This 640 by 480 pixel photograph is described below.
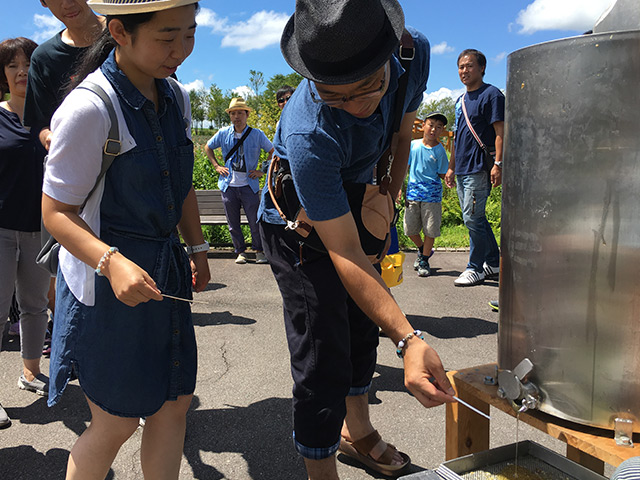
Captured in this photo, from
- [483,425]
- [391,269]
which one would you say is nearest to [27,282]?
[391,269]

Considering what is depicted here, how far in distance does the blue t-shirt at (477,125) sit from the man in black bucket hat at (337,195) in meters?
3.67

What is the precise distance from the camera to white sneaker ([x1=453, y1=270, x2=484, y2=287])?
20.8 feet

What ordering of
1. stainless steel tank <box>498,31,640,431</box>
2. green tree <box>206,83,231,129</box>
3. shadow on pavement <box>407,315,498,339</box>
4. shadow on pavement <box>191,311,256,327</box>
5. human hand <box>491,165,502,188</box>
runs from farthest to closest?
1. green tree <box>206,83,231,129</box>
2. human hand <box>491,165,502,188</box>
3. shadow on pavement <box>191,311,256,327</box>
4. shadow on pavement <box>407,315,498,339</box>
5. stainless steel tank <box>498,31,640,431</box>

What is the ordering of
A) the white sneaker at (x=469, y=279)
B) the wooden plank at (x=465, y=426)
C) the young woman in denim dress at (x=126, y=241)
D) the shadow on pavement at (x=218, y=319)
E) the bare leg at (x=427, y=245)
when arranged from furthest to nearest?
the bare leg at (x=427, y=245)
the white sneaker at (x=469, y=279)
the shadow on pavement at (x=218, y=319)
the wooden plank at (x=465, y=426)
the young woman in denim dress at (x=126, y=241)

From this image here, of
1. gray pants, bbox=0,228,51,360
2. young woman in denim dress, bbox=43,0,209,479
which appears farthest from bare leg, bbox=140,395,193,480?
gray pants, bbox=0,228,51,360

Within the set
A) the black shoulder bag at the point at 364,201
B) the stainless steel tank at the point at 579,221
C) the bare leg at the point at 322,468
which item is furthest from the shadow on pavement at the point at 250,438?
the stainless steel tank at the point at 579,221

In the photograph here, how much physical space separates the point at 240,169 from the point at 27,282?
417 centimetres

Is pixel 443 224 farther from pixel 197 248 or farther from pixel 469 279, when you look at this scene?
pixel 197 248

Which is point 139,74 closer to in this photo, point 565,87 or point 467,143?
point 565,87

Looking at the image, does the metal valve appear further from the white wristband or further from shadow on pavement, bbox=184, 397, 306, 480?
shadow on pavement, bbox=184, 397, 306, 480

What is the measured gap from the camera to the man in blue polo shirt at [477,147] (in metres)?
5.80

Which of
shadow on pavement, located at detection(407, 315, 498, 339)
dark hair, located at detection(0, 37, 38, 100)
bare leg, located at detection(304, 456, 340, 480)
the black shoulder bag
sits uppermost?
dark hair, located at detection(0, 37, 38, 100)

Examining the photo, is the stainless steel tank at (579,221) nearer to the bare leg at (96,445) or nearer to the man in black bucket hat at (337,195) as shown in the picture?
the man in black bucket hat at (337,195)

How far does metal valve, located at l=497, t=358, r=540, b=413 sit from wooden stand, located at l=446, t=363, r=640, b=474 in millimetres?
49
